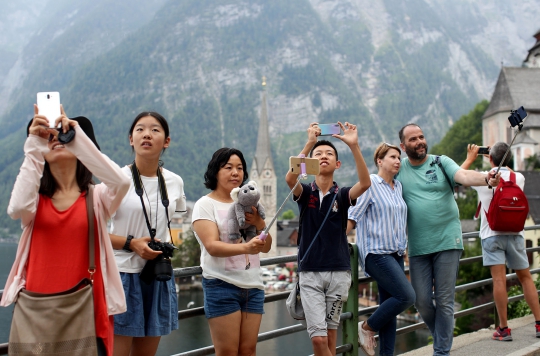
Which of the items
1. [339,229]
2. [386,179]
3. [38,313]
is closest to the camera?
[38,313]

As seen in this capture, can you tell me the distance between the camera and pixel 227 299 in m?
4.05

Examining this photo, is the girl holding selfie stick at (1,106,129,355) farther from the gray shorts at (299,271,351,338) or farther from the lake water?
the lake water

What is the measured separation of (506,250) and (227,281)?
12.0ft

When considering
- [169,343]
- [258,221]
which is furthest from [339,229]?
[169,343]

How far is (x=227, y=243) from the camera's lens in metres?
3.93

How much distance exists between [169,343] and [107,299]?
29.7 metres

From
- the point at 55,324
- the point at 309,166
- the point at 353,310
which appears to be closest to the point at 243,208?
the point at 309,166

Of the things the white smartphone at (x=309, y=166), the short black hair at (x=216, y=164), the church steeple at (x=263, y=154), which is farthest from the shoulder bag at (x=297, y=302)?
the church steeple at (x=263, y=154)

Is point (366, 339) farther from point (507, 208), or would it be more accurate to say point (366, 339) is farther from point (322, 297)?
point (507, 208)

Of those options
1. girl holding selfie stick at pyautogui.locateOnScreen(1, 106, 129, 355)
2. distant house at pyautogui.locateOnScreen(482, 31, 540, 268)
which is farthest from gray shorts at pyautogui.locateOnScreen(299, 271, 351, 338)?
distant house at pyautogui.locateOnScreen(482, 31, 540, 268)

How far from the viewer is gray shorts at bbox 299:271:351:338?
4570 mm

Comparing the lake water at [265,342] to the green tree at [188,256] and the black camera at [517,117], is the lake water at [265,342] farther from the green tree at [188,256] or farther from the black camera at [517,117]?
the green tree at [188,256]

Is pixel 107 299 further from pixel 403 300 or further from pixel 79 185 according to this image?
pixel 403 300

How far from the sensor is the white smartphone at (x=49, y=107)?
116 inches
